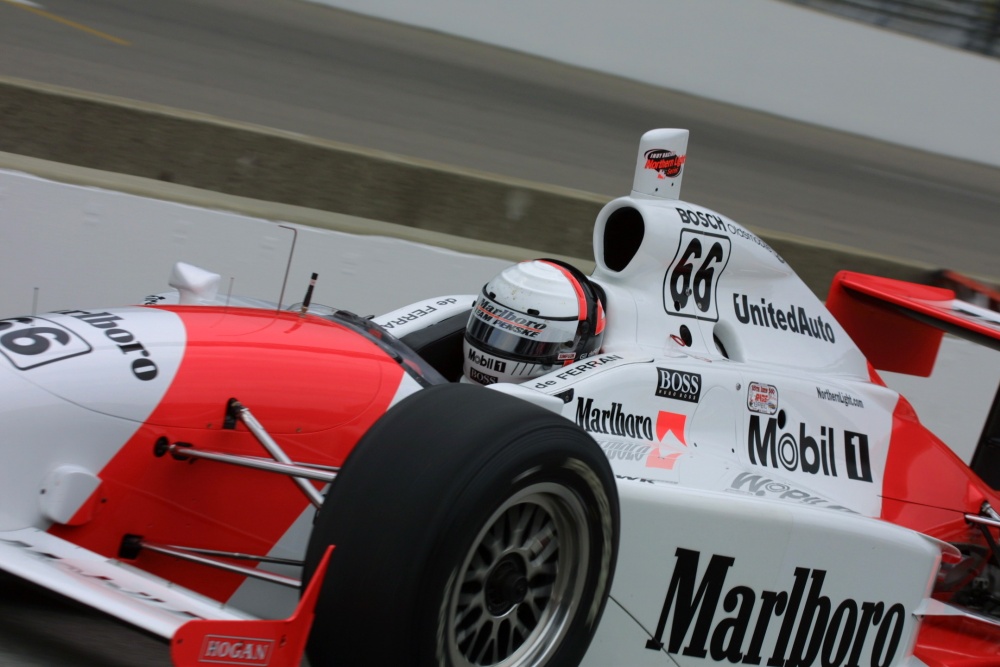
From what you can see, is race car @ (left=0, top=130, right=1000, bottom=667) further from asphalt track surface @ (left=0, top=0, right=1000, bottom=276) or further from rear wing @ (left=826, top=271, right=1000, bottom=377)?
asphalt track surface @ (left=0, top=0, right=1000, bottom=276)

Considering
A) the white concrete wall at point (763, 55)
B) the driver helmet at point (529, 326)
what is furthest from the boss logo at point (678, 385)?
the white concrete wall at point (763, 55)

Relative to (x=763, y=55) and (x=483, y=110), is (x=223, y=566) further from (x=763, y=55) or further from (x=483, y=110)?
(x=763, y=55)

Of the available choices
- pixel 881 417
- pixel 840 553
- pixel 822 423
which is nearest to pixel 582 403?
pixel 840 553

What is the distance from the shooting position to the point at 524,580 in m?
2.78

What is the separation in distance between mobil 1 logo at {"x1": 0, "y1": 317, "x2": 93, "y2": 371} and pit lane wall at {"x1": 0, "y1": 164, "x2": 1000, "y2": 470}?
2.24m

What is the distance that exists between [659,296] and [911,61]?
1326 cm

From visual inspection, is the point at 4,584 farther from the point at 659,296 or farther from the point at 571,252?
the point at 571,252

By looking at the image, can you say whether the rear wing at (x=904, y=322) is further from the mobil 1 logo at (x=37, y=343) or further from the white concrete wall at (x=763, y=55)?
the white concrete wall at (x=763, y=55)

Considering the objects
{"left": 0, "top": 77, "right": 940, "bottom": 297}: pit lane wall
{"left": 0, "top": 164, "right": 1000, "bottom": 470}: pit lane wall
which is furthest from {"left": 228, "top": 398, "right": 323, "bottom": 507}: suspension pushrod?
{"left": 0, "top": 77, "right": 940, "bottom": 297}: pit lane wall

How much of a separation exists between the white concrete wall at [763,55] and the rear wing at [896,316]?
1080 cm

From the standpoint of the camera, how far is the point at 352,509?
2482 mm

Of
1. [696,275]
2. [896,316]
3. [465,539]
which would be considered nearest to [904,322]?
[896,316]

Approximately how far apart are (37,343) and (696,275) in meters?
2.49

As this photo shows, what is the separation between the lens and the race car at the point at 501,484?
246 cm
